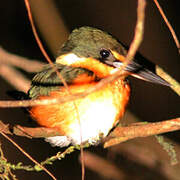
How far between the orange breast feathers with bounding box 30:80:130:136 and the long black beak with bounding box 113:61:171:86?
0.13 meters

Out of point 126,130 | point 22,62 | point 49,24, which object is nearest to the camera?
point 126,130

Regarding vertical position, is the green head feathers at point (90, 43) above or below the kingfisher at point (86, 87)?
above

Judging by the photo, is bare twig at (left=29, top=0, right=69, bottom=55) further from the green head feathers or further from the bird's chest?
the bird's chest

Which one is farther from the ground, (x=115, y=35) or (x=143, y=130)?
(x=115, y=35)

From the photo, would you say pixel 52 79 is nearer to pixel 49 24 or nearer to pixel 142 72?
pixel 142 72

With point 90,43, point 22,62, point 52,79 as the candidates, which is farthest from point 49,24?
point 52,79

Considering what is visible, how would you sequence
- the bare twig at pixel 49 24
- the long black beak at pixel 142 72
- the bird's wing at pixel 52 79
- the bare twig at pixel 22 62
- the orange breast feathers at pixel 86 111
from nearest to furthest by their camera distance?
the orange breast feathers at pixel 86 111 → the bird's wing at pixel 52 79 → the long black beak at pixel 142 72 → the bare twig at pixel 22 62 → the bare twig at pixel 49 24

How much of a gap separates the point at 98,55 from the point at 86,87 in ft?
1.24

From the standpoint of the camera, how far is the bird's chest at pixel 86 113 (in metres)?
2.56

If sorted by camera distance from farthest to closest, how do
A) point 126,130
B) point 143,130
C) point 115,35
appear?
1. point 115,35
2. point 126,130
3. point 143,130

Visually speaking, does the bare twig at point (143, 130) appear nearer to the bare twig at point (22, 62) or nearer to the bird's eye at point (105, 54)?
the bird's eye at point (105, 54)

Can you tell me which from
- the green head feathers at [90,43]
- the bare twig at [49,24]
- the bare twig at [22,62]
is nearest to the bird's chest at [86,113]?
the green head feathers at [90,43]

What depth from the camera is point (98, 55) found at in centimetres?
289

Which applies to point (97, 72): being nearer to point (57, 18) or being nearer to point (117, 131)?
point (117, 131)
